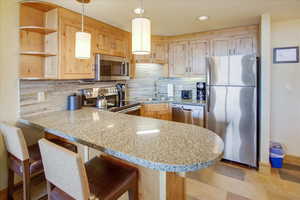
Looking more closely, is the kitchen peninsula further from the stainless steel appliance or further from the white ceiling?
the white ceiling

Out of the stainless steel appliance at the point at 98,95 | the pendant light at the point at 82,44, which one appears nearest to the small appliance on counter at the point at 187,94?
the stainless steel appliance at the point at 98,95

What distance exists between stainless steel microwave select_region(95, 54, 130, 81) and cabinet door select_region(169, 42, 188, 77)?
0.99m

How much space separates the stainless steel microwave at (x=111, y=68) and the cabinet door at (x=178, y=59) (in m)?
0.99

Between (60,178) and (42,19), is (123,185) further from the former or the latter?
(42,19)

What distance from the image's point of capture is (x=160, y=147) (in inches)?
44.9

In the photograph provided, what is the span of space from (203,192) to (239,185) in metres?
0.51

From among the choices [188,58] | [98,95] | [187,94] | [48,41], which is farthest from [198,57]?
[48,41]

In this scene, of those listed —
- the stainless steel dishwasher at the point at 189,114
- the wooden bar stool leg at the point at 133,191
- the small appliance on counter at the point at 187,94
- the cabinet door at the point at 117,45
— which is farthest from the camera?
the small appliance on counter at the point at 187,94

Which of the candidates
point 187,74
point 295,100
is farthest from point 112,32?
point 295,100

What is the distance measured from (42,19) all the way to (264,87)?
310 centimetres

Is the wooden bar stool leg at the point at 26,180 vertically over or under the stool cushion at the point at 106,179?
under

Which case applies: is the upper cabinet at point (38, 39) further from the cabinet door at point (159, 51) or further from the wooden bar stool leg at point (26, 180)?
the cabinet door at point (159, 51)

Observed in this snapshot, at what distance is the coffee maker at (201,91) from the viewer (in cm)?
349

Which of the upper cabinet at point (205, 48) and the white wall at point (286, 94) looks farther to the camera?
the upper cabinet at point (205, 48)
